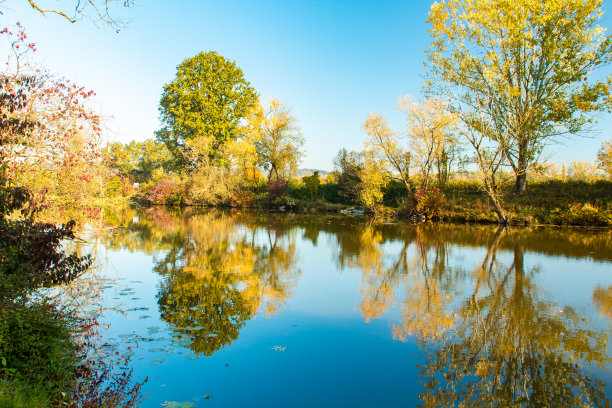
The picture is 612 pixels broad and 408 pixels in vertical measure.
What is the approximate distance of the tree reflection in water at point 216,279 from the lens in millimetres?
5109

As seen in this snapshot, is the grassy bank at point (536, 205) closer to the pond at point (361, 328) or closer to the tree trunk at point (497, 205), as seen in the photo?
the tree trunk at point (497, 205)

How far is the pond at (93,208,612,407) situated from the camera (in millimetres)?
3609

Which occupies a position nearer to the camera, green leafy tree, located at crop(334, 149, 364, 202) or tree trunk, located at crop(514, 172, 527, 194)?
tree trunk, located at crop(514, 172, 527, 194)

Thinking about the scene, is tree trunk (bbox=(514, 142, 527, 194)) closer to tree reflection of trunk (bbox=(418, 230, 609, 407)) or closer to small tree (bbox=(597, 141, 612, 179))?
small tree (bbox=(597, 141, 612, 179))

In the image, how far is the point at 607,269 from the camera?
9273mm

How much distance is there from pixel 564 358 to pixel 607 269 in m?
6.90

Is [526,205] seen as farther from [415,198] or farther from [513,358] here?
[513,358]

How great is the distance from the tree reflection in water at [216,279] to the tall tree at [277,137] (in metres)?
20.4

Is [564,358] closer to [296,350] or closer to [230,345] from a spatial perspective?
[296,350]

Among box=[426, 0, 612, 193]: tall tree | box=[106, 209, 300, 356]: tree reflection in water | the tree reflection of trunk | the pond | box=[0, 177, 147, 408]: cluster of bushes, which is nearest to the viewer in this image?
box=[0, 177, 147, 408]: cluster of bushes

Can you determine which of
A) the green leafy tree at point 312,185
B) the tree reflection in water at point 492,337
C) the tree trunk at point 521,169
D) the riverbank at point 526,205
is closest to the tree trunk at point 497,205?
the riverbank at point 526,205

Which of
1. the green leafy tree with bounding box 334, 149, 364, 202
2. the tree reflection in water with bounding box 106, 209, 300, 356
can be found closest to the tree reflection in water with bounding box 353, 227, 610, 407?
the tree reflection in water with bounding box 106, 209, 300, 356

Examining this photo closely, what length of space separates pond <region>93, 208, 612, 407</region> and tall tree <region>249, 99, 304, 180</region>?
24512 mm

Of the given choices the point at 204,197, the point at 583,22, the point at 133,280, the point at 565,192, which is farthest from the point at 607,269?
the point at 204,197
